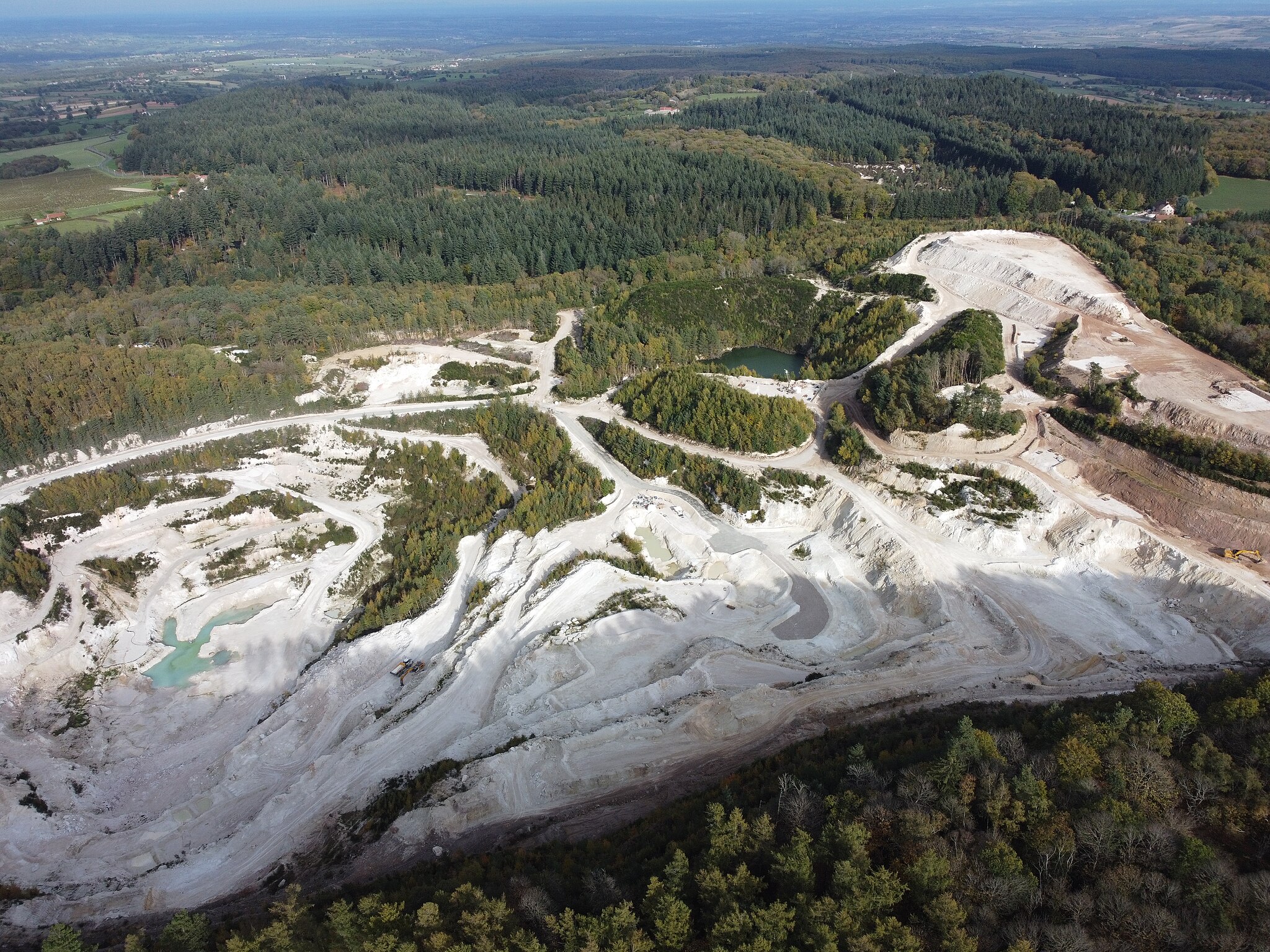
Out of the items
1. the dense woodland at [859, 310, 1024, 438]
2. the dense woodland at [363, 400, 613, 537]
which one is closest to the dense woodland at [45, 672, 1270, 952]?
the dense woodland at [363, 400, 613, 537]

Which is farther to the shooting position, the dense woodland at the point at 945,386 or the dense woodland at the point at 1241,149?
the dense woodland at the point at 1241,149

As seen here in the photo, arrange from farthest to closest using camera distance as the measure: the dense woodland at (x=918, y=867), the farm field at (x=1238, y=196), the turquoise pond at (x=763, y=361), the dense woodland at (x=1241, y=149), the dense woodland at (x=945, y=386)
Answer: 1. the dense woodland at (x=1241, y=149)
2. the farm field at (x=1238, y=196)
3. the turquoise pond at (x=763, y=361)
4. the dense woodland at (x=945, y=386)
5. the dense woodland at (x=918, y=867)

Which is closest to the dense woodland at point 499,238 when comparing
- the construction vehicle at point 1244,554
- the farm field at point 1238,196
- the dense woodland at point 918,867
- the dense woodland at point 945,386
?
the farm field at point 1238,196

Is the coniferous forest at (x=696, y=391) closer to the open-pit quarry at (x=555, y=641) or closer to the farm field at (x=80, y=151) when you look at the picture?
the open-pit quarry at (x=555, y=641)

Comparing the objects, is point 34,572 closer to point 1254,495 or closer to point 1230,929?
point 1230,929

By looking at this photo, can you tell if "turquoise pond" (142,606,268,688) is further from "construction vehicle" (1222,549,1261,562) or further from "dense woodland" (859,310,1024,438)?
"construction vehicle" (1222,549,1261,562)

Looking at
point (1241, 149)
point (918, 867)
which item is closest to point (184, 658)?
point (918, 867)

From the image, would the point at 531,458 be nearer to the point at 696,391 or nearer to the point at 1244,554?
the point at 696,391
